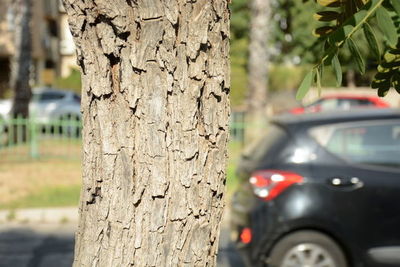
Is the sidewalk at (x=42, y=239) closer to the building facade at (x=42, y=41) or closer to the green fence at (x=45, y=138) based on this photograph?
the green fence at (x=45, y=138)

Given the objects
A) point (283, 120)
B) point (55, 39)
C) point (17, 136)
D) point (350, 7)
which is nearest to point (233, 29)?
point (55, 39)

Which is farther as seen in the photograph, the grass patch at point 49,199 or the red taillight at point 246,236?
the grass patch at point 49,199

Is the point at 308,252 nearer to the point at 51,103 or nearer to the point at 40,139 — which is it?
the point at 40,139

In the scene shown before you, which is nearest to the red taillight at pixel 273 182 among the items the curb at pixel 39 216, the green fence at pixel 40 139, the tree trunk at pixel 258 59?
the curb at pixel 39 216

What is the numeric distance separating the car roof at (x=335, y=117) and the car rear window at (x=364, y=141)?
63mm

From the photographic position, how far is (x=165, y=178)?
254cm

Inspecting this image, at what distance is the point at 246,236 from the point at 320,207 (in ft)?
2.21

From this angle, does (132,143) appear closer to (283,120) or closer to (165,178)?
(165,178)

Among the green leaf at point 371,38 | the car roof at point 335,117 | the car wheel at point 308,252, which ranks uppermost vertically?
the green leaf at point 371,38

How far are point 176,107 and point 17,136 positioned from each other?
52.7 ft

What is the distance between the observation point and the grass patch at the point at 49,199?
11.7 metres

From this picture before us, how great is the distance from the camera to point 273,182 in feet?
22.4

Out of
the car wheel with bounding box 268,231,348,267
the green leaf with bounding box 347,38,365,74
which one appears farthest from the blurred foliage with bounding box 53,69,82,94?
the green leaf with bounding box 347,38,365,74

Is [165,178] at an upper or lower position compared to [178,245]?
upper
